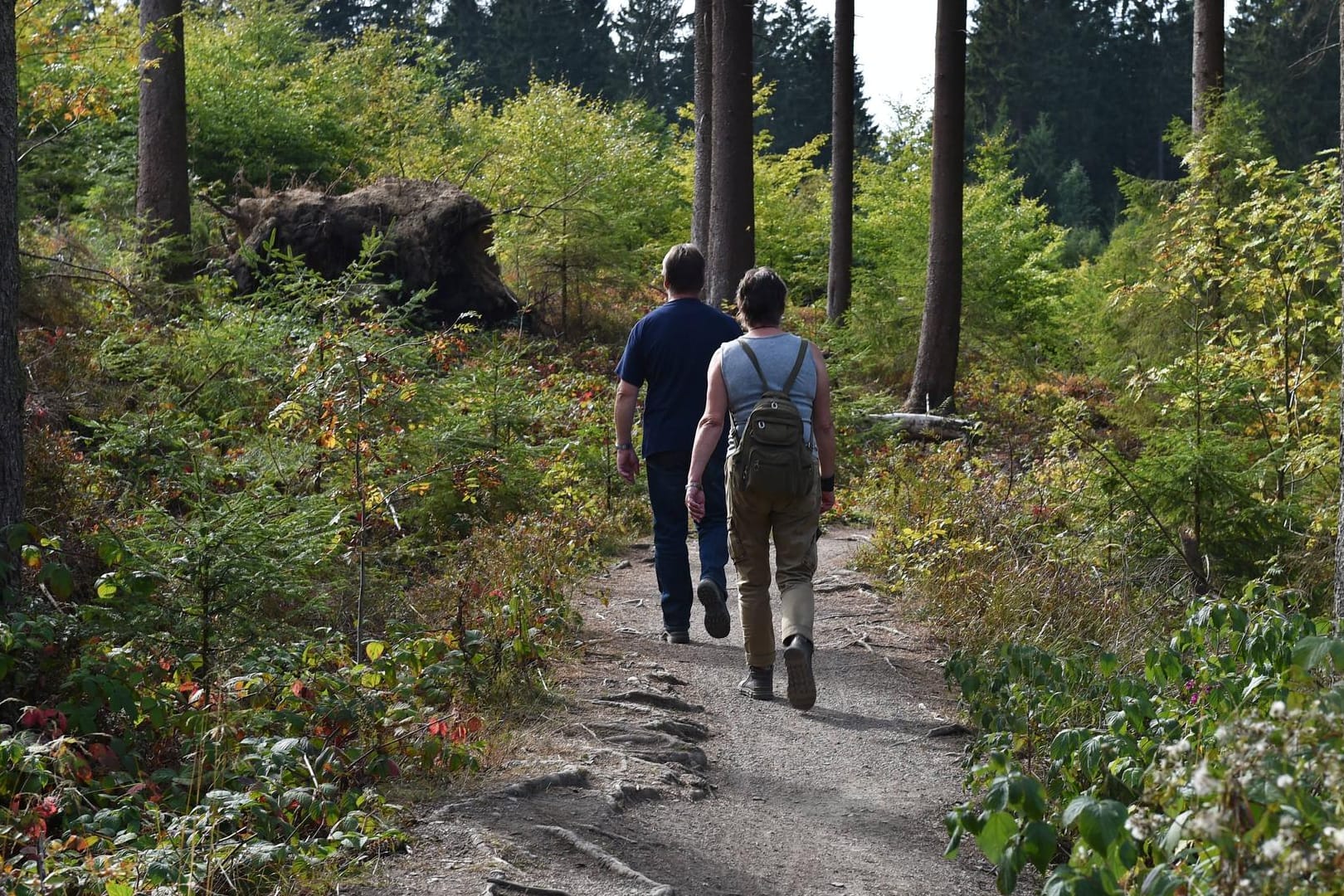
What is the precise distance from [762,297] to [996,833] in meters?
3.44

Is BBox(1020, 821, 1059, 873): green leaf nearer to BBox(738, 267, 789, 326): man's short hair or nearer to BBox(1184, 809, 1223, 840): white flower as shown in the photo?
BBox(1184, 809, 1223, 840): white flower

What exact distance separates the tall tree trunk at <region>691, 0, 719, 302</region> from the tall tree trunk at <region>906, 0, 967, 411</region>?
10.5ft

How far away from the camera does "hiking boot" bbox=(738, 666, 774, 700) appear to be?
6.09m

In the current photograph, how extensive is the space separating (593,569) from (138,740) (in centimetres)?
471

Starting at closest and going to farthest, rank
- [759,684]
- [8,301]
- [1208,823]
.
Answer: [1208,823] → [8,301] → [759,684]

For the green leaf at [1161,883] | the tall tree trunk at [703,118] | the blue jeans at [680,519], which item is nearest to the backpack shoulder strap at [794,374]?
the blue jeans at [680,519]

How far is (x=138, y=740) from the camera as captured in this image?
4.94m

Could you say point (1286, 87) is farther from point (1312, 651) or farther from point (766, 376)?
point (1312, 651)

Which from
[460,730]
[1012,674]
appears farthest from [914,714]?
[460,730]

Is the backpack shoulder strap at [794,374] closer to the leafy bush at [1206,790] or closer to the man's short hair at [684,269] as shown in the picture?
Answer: the man's short hair at [684,269]

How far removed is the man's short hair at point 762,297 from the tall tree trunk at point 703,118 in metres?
12.0

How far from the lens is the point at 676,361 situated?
6625 mm

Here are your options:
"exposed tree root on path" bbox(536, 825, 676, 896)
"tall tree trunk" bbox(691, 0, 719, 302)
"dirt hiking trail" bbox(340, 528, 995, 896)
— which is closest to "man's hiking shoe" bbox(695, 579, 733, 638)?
"dirt hiking trail" bbox(340, 528, 995, 896)

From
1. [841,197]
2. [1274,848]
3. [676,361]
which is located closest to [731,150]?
[676,361]
